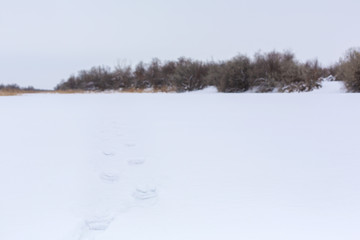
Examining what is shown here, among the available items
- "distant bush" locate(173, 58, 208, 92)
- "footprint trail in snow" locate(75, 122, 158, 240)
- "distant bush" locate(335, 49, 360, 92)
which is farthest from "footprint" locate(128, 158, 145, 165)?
"distant bush" locate(173, 58, 208, 92)

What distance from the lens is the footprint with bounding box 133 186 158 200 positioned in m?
3.10

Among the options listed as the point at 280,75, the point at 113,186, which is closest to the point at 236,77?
the point at 280,75

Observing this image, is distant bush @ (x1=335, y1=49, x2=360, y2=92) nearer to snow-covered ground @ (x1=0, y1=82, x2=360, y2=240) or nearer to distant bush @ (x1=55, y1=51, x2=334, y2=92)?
distant bush @ (x1=55, y1=51, x2=334, y2=92)

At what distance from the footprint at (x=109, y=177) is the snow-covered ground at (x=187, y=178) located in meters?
0.01

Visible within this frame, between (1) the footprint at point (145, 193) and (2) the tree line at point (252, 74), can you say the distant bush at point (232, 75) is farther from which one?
(1) the footprint at point (145, 193)

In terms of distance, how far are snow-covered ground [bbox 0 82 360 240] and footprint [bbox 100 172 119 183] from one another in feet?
0.04

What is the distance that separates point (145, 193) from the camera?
10.3 feet

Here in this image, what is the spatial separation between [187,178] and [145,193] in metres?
0.58

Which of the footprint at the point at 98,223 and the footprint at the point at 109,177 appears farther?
the footprint at the point at 109,177

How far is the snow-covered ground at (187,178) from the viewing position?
8.54ft

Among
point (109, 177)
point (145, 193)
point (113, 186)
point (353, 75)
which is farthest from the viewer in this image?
point (353, 75)

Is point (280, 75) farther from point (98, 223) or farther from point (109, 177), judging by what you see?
point (98, 223)

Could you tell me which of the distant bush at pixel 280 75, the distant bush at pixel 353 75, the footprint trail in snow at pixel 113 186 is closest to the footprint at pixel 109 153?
the footprint trail in snow at pixel 113 186

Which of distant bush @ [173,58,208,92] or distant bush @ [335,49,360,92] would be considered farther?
distant bush @ [173,58,208,92]
